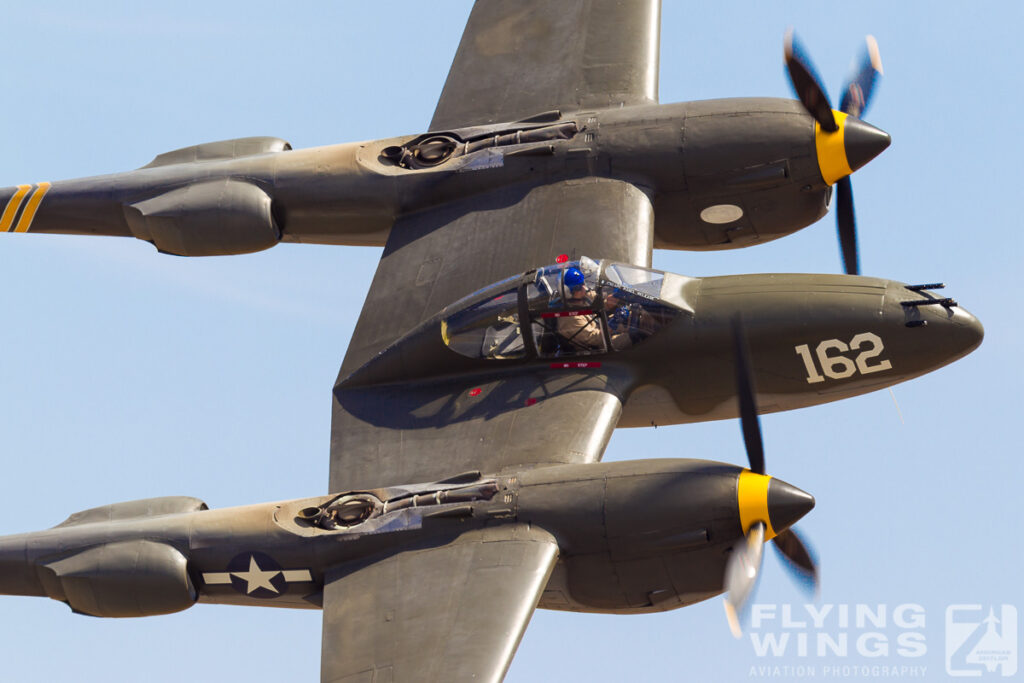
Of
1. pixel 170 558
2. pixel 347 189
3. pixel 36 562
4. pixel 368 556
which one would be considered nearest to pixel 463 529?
pixel 368 556

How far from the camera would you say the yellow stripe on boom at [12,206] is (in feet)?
134

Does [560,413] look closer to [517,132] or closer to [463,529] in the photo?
[463,529]

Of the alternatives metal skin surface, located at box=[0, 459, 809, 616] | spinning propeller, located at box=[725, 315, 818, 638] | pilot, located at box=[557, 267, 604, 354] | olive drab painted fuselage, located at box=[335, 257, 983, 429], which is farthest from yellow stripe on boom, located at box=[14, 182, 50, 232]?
spinning propeller, located at box=[725, 315, 818, 638]

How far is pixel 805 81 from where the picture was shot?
37.0 metres

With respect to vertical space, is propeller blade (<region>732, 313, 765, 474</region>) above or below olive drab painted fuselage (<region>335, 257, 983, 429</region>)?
below

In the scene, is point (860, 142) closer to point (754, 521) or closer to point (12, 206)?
point (754, 521)

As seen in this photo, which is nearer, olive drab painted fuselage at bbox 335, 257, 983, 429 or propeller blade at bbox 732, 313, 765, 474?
propeller blade at bbox 732, 313, 765, 474

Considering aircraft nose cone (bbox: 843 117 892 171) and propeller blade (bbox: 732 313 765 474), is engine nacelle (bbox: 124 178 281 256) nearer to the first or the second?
aircraft nose cone (bbox: 843 117 892 171)

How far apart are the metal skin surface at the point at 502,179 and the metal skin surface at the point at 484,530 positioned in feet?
26.2

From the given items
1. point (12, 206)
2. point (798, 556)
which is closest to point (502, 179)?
point (12, 206)

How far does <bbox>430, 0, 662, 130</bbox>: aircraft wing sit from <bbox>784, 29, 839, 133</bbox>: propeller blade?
3.32m

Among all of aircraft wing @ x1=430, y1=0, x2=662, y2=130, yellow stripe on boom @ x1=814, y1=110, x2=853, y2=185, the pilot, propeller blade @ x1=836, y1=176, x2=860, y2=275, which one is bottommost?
the pilot

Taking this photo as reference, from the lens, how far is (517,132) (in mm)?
38469

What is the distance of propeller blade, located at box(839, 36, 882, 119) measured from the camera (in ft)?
125
